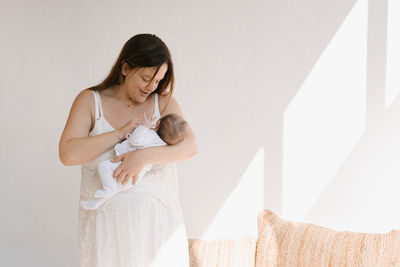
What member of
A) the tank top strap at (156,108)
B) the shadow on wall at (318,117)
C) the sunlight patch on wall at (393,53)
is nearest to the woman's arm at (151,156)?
the tank top strap at (156,108)

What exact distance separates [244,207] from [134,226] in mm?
1440

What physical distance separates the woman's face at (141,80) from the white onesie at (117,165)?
0.18 meters

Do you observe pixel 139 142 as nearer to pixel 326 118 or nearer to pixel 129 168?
pixel 129 168

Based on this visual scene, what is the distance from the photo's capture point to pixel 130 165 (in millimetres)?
1919

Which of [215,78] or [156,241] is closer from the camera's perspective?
[156,241]

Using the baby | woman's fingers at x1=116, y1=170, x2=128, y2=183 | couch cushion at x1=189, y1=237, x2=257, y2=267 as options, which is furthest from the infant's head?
couch cushion at x1=189, y1=237, x2=257, y2=267

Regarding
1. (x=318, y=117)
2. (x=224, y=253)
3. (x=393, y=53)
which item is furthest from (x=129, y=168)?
(x=393, y=53)

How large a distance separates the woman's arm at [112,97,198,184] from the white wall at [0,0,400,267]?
119 centimetres

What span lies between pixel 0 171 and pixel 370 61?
94.5 inches

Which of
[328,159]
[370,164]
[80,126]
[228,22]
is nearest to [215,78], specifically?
[228,22]

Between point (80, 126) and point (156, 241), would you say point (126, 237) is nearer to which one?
point (156, 241)

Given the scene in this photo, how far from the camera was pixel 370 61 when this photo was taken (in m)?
2.98

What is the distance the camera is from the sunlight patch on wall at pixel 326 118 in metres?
3.01

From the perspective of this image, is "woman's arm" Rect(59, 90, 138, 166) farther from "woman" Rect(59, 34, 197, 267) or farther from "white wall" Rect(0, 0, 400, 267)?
"white wall" Rect(0, 0, 400, 267)
